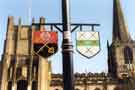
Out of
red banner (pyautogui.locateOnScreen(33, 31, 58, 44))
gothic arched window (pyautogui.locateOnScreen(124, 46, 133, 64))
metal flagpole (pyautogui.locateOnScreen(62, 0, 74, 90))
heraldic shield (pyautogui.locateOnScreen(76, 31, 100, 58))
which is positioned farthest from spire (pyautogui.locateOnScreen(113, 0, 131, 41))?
metal flagpole (pyautogui.locateOnScreen(62, 0, 74, 90))

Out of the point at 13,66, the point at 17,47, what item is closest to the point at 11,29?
the point at 17,47

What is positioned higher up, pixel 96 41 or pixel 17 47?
pixel 17 47

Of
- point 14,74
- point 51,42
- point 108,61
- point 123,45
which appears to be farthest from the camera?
point 108,61

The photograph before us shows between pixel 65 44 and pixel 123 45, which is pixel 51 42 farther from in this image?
pixel 123 45

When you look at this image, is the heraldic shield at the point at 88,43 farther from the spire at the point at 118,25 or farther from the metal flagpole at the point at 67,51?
the spire at the point at 118,25

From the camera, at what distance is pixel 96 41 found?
31.0 ft

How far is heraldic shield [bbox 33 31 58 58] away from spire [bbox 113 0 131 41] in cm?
6740

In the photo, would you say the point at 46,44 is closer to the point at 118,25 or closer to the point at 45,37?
the point at 45,37

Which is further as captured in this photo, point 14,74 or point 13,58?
point 13,58

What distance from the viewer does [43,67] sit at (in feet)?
197

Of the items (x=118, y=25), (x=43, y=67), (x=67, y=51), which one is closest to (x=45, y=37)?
(x=67, y=51)

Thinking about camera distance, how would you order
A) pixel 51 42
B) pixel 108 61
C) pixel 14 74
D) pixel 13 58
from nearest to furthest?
1. pixel 51 42
2. pixel 14 74
3. pixel 13 58
4. pixel 108 61

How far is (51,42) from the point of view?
9.27 metres

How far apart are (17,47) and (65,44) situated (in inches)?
2252
